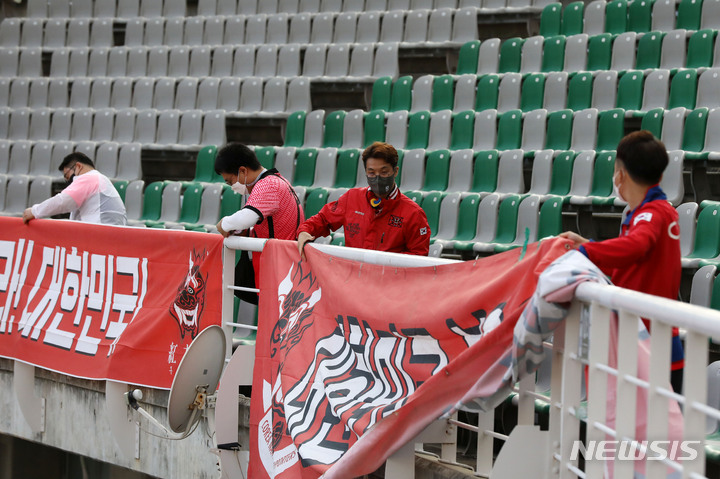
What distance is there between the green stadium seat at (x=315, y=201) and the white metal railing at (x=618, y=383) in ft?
12.7

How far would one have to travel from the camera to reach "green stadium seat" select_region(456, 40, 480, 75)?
9.12m

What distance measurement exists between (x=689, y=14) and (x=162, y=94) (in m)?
5.82

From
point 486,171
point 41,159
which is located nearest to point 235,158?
point 486,171

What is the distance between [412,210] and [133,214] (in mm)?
5005

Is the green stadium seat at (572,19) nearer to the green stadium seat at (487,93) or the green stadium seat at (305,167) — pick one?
the green stadium seat at (487,93)

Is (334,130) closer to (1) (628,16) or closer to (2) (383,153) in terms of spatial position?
(1) (628,16)

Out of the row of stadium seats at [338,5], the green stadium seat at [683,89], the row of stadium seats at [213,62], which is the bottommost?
the green stadium seat at [683,89]

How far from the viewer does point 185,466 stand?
488 cm

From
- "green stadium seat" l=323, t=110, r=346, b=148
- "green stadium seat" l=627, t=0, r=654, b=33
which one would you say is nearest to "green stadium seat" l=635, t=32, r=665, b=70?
"green stadium seat" l=627, t=0, r=654, b=33

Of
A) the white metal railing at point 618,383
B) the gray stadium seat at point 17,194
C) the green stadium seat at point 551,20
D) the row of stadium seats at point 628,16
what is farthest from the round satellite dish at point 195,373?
the green stadium seat at point 551,20

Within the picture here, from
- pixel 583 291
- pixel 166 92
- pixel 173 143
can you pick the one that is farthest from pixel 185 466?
pixel 166 92

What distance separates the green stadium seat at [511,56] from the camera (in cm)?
886

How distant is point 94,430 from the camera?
532cm

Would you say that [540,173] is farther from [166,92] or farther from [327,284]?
[166,92]
